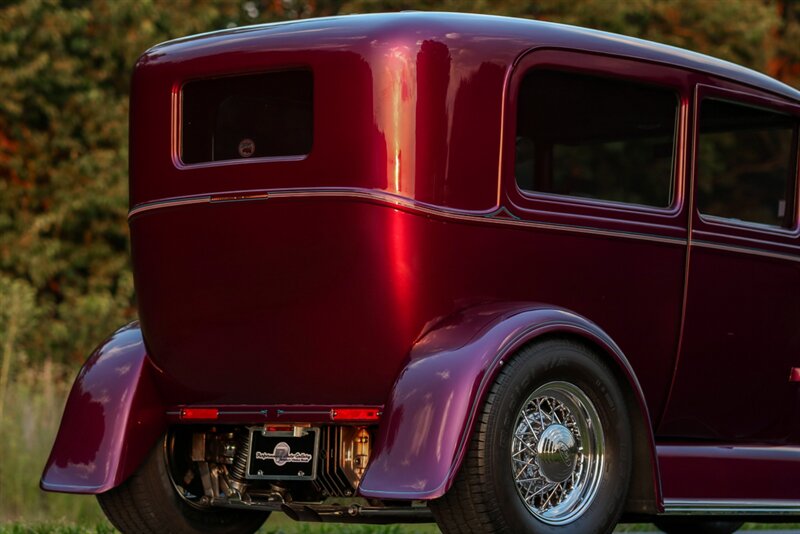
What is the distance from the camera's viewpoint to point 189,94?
21.1ft

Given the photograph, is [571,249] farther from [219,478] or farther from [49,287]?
[49,287]

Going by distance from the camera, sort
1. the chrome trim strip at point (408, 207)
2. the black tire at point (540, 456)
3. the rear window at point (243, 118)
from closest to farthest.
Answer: the black tire at point (540, 456)
the chrome trim strip at point (408, 207)
the rear window at point (243, 118)

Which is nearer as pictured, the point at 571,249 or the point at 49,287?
the point at 571,249

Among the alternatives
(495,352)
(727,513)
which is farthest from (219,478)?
(727,513)

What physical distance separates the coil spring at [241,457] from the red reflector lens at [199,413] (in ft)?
0.58

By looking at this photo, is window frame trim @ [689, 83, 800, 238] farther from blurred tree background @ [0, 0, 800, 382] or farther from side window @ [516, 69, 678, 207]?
blurred tree background @ [0, 0, 800, 382]

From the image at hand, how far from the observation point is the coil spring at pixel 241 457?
6250 mm

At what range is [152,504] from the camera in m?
6.47

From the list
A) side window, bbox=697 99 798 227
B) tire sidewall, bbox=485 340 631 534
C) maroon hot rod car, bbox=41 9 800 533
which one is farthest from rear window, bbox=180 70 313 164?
side window, bbox=697 99 798 227

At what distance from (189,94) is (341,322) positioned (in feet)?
4.30

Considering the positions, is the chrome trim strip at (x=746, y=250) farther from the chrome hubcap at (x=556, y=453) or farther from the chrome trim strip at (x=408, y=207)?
the chrome hubcap at (x=556, y=453)

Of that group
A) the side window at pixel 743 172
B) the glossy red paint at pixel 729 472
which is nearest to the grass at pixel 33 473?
the glossy red paint at pixel 729 472

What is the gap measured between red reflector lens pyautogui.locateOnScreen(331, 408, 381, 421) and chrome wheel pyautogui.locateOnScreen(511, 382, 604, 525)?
1.77 feet

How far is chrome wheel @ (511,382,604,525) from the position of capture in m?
5.70
